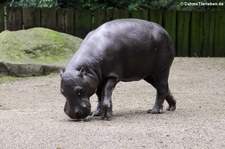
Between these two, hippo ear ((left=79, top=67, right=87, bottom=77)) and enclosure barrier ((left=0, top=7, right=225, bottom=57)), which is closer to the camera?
hippo ear ((left=79, top=67, right=87, bottom=77))

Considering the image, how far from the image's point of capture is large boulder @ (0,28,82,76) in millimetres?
11562

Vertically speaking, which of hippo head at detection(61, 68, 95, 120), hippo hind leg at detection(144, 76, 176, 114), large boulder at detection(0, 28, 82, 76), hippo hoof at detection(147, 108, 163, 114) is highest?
hippo head at detection(61, 68, 95, 120)

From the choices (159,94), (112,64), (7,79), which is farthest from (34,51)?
(112,64)

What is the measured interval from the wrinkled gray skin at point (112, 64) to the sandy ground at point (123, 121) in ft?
0.78

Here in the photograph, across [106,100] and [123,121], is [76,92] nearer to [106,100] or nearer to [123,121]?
[106,100]

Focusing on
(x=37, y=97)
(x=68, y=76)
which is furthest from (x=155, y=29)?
(x=37, y=97)

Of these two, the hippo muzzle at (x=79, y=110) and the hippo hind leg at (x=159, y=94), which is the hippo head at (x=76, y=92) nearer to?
the hippo muzzle at (x=79, y=110)

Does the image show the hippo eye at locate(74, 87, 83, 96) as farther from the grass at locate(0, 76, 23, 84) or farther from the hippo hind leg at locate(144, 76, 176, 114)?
the grass at locate(0, 76, 23, 84)

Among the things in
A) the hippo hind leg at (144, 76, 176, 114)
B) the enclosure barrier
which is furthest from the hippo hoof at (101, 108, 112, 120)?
the enclosure barrier

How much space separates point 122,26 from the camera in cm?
693

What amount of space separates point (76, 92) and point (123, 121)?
2.11ft

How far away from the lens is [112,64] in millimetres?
6660

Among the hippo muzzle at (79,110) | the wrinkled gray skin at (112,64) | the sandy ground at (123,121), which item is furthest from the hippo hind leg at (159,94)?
the hippo muzzle at (79,110)

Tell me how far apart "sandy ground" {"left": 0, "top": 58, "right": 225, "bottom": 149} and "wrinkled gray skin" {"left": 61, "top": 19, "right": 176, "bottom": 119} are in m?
0.24
